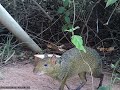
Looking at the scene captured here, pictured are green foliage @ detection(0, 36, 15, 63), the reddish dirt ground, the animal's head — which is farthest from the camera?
green foliage @ detection(0, 36, 15, 63)

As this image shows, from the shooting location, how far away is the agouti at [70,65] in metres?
2.62

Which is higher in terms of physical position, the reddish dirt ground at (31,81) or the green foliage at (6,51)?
the green foliage at (6,51)

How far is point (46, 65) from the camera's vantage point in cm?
261

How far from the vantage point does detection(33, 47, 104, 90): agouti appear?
8.61ft

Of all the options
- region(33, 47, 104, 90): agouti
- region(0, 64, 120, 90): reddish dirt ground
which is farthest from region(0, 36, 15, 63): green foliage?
region(33, 47, 104, 90): agouti

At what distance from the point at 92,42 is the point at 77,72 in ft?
4.23

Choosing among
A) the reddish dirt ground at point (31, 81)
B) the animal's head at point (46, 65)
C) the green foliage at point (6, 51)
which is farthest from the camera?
the green foliage at point (6, 51)

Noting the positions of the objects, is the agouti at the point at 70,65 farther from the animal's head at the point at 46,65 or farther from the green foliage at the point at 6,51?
the green foliage at the point at 6,51

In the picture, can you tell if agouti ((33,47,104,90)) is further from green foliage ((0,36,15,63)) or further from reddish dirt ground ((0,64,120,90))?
green foliage ((0,36,15,63))

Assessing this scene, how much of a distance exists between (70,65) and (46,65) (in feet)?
0.81

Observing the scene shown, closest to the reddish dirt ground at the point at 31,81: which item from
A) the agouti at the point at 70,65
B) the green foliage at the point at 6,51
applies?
the agouti at the point at 70,65

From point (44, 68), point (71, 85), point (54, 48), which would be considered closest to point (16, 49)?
point (54, 48)

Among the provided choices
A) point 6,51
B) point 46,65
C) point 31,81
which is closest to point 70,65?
point 46,65

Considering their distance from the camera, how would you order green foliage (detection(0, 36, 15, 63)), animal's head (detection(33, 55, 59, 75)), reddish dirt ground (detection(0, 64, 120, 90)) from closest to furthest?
1. animal's head (detection(33, 55, 59, 75))
2. reddish dirt ground (detection(0, 64, 120, 90))
3. green foliage (detection(0, 36, 15, 63))
